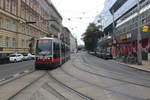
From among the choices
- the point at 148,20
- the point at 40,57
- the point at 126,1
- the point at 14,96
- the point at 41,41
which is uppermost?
the point at 126,1

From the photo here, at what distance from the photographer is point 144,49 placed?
121 feet

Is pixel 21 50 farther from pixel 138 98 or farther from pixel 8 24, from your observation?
pixel 138 98

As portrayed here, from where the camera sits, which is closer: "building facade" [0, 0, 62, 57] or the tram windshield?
the tram windshield

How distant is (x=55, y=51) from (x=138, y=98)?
13.2 m

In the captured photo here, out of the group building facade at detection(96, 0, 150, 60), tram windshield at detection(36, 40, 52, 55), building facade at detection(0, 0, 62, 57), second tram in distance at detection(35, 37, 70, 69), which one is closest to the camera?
second tram in distance at detection(35, 37, 70, 69)

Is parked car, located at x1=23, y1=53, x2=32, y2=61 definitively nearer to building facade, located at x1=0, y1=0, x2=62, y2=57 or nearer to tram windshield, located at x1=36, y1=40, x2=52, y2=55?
building facade, located at x1=0, y1=0, x2=62, y2=57

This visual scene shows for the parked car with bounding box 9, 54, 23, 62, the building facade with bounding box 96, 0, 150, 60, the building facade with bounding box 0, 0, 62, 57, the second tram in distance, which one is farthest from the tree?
the second tram in distance

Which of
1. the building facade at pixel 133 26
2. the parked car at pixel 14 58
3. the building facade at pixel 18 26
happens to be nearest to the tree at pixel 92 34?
the building facade at pixel 18 26

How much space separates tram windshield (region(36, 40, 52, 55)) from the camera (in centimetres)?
1903

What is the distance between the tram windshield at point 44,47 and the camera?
19.0m

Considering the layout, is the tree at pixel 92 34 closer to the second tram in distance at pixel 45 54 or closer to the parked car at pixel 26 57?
the parked car at pixel 26 57

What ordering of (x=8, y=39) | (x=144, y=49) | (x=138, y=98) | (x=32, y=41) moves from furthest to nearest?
(x=32, y=41)
(x=8, y=39)
(x=144, y=49)
(x=138, y=98)

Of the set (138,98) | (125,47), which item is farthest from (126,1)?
(138,98)

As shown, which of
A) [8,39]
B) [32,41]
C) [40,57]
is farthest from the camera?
[32,41]
